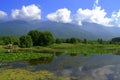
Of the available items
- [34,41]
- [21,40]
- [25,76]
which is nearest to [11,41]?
[34,41]

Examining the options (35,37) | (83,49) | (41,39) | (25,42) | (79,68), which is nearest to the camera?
(79,68)

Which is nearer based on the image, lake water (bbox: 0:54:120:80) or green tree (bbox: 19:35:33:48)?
lake water (bbox: 0:54:120:80)

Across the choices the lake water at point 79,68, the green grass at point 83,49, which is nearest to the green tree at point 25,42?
the green grass at point 83,49

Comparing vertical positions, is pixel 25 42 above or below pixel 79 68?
above

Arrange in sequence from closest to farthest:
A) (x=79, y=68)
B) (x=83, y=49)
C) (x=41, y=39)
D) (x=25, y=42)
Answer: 1. (x=79, y=68)
2. (x=83, y=49)
3. (x=25, y=42)
4. (x=41, y=39)

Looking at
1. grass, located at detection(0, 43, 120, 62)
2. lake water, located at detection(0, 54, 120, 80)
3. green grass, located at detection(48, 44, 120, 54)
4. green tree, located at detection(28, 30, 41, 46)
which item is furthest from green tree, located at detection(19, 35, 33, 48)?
lake water, located at detection(0, 54, 120, 80)

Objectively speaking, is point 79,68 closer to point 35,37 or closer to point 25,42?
point 25,42

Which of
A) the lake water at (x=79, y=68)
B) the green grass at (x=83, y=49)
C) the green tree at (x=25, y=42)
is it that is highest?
the green tree at (x=25, y=42)

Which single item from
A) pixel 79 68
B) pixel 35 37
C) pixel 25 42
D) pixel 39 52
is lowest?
pixel 79 68

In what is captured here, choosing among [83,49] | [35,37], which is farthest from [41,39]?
[83,49]

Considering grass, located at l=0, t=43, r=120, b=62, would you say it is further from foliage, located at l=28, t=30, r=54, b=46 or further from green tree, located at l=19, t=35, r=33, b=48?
foliage, located at l=28, t=30, r=54, b=46

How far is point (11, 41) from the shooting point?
121 m

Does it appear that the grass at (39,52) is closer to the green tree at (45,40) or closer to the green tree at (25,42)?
the green tree at (25,42)

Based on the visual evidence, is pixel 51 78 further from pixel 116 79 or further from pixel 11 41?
pixel 11 41
